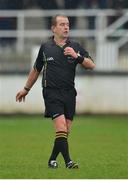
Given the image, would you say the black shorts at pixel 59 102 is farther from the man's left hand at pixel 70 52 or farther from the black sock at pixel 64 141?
the man's left hand at pixel 70 52

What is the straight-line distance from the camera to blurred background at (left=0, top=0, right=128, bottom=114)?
27047mm

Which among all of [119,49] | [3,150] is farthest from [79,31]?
[3,150]

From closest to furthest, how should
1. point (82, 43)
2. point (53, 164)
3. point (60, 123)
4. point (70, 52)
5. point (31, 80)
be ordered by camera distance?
point (70, 52)
point (60, 123)
point (53, 164)
point (31, 80)
point (82, 43)

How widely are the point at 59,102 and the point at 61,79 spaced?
1.04ft

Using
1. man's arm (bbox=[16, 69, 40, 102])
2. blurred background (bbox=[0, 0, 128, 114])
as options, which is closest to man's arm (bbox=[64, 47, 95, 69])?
man's arm (bbox=[16, 69, 40, 102])

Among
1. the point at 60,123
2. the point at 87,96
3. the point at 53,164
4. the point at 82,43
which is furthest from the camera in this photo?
the point at 82,43

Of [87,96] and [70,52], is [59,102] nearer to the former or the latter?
[70,52]

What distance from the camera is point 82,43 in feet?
94.0

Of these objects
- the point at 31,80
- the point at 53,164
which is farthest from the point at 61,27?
the point at 53,164

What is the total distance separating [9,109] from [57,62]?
14728 millimetres

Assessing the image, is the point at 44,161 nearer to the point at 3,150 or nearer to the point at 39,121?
the point at 3,150

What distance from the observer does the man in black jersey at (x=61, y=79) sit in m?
12.3

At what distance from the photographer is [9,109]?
2705cm

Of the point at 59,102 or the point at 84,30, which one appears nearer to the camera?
the point at 59,102
